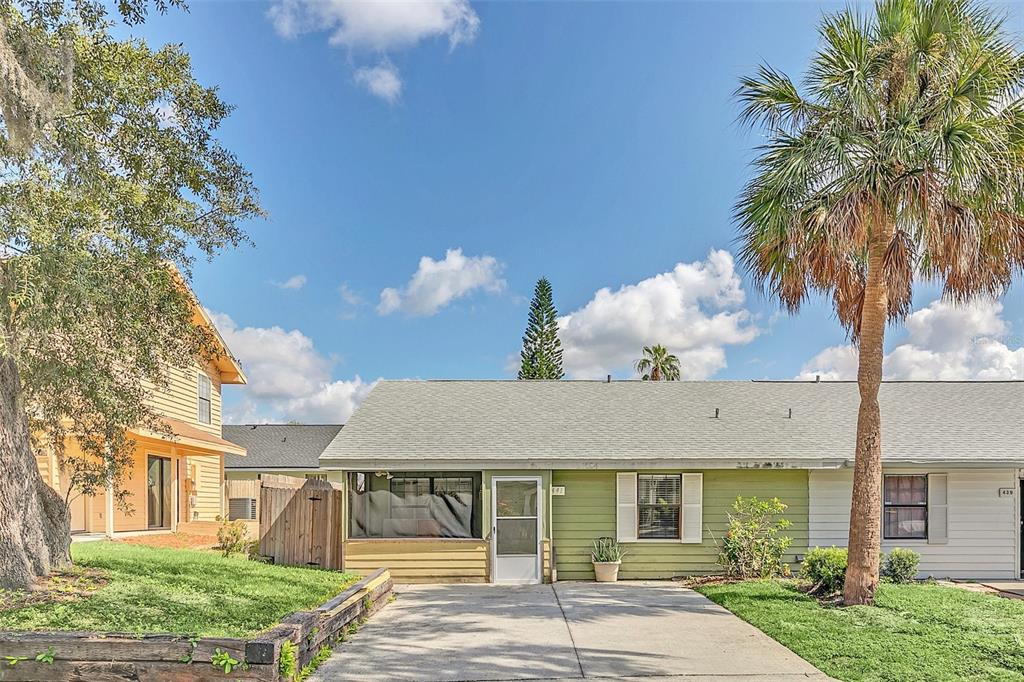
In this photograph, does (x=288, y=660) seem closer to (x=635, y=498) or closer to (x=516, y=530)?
(x=516, y=530)

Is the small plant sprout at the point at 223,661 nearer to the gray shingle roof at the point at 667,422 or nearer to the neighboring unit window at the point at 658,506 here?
the gray shingle roof at the point at 667,422

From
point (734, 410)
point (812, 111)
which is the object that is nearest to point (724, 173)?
point (812, 111)

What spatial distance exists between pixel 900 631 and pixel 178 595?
8129mm

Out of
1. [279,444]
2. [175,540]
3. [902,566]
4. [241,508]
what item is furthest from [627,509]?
[279,444]

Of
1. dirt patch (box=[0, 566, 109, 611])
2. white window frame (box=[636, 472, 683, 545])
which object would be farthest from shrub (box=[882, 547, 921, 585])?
dirt patch (box=[0, 566, 109, 611])

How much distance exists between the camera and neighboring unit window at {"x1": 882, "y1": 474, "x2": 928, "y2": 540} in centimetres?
1312

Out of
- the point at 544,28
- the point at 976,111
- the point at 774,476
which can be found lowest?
the point at 774,476

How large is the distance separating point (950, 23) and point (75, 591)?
12.0 meters

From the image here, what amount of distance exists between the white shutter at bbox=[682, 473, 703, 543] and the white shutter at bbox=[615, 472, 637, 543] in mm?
916

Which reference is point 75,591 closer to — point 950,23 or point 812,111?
point 812,111

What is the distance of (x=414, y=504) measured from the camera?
13.3m

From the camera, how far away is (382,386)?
54.5 ft

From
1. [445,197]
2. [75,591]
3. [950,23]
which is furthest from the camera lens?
[445,197]

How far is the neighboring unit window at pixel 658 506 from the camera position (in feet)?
43.3
